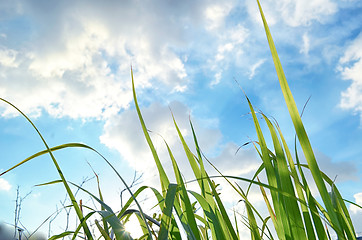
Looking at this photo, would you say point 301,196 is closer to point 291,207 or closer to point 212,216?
point 291,207

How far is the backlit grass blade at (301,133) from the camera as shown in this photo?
0.63 m

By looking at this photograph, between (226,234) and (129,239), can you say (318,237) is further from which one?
(129,239)

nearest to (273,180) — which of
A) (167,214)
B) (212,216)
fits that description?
(212,216)

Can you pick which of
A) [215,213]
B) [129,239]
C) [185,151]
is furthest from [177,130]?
[129,239]

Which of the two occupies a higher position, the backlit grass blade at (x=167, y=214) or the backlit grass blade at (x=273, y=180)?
the backlit grass blade at (x=273, y=180)

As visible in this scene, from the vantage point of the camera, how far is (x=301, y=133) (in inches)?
25.3

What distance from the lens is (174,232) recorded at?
716 mm

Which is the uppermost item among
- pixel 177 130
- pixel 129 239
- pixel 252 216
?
pixel 177 130

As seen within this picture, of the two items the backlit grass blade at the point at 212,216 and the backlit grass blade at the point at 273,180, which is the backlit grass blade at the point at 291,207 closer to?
the backlit grass blade at the point at 273,180

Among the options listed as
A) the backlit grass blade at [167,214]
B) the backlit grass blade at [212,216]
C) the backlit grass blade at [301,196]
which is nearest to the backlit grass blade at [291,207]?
the backlit grass blade at [301,196]

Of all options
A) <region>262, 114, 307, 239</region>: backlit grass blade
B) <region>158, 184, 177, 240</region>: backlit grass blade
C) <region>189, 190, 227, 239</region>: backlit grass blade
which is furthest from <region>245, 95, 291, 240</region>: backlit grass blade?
<region>158, 184, 177, 240</region>: backlit grass blade

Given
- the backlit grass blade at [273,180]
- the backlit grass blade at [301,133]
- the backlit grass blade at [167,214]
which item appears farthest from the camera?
the backlit grass blade at [273,180]

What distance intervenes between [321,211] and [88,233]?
0.57 metres

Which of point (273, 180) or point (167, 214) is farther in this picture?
point (273, 180)
